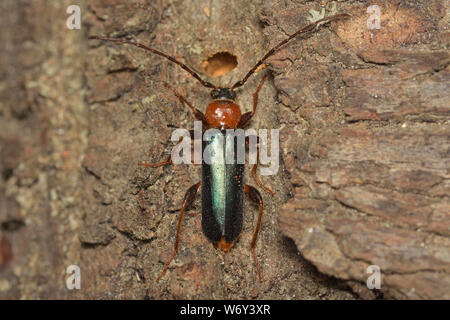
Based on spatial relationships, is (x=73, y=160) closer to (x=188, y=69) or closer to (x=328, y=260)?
(x=188, y=69)

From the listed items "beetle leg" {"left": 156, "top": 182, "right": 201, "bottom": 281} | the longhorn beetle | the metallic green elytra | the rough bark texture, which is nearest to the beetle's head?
the longhorn beetle

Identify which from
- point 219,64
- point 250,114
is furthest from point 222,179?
point 219,64

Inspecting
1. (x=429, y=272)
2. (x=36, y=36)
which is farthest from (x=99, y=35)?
(x=429, y=272)

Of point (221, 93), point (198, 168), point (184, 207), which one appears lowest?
point (184, 207)

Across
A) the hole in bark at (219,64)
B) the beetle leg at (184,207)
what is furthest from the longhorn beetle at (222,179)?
the hole in bark at (219,64)

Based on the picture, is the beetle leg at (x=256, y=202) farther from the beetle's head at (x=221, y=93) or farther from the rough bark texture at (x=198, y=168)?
the beetle's head at (x=221, y=93)

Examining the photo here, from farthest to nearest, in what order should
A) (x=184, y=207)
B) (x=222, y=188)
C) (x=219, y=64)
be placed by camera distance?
(x=219, y=64), (x=222, y=188), (x=184, y=207)

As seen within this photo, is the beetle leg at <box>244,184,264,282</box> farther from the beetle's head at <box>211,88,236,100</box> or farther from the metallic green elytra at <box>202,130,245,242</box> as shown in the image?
the beetle's head at <box>211,88,236,100</box>

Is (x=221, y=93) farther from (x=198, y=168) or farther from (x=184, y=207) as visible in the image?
(x=184, y=207)
